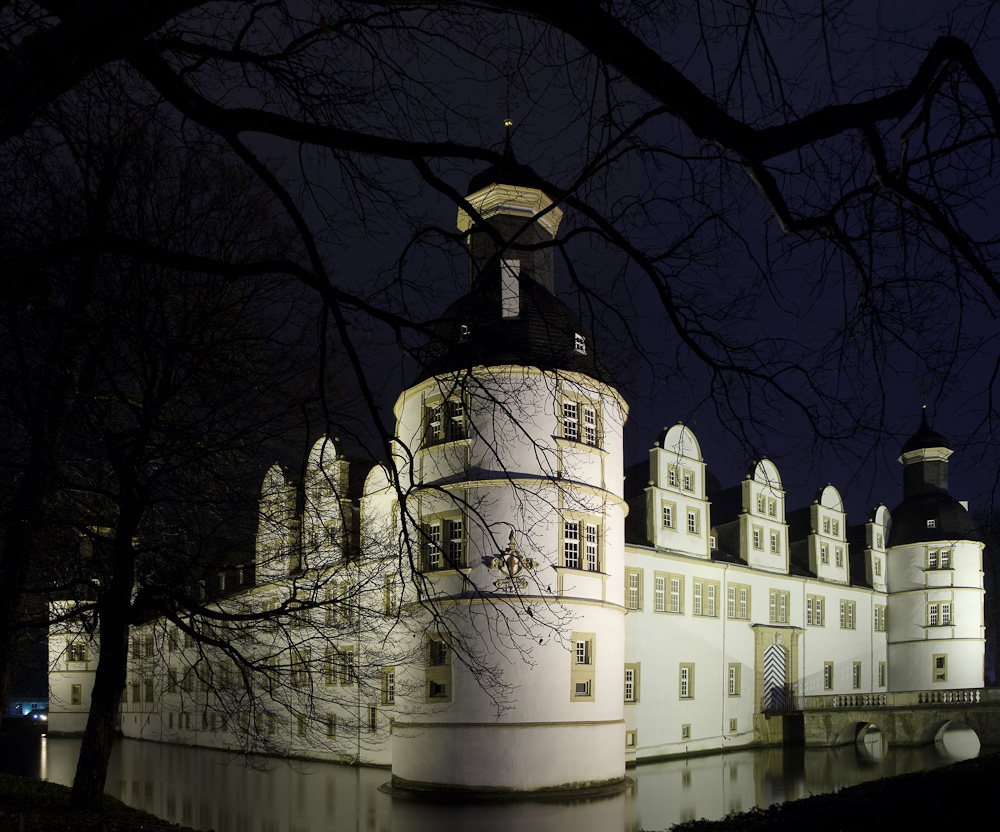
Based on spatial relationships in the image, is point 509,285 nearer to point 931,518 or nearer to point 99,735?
point 99,735

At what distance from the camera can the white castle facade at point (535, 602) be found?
34.8 feet

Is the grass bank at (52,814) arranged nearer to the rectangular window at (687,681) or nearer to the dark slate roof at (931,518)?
the rectangular window at (687,681)

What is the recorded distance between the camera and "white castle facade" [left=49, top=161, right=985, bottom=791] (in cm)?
1059

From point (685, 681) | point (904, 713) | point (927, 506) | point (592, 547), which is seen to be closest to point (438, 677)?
point (592, 547)

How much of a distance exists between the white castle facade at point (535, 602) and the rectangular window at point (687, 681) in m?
0.09

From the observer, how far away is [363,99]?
20.1 feet

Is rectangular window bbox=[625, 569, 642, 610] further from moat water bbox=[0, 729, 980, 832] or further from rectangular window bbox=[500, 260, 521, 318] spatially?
rectangular window bbox=[500, 260, 521, 318]

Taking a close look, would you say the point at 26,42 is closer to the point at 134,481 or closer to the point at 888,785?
the point at 134,481

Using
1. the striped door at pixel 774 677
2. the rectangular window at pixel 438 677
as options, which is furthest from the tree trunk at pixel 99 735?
the striped door at pixel 774 677

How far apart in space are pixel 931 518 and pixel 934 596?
127 inches

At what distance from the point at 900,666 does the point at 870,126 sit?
39839 millimetres

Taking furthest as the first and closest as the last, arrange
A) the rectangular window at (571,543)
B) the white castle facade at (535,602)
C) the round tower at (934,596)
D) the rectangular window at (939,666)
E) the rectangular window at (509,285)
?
1. the round tower at (934,596)
2. the rectangular window at (939,666)
3. the rectangular window at (571,543)
4. the white castle facade at (535,602)
5. the rectangular window at (509,285)

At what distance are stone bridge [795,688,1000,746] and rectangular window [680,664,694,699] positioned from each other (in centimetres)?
593

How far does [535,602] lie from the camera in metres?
12.3
